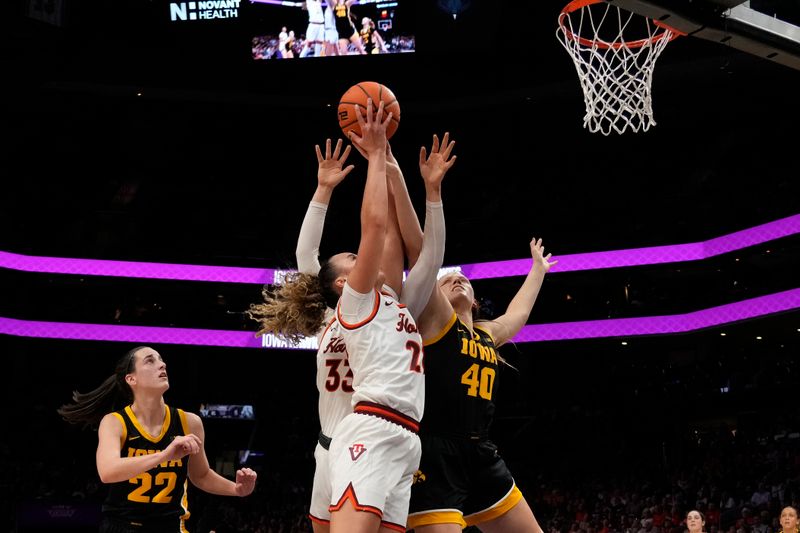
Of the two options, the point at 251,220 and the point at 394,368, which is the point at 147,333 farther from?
the point at 394,368

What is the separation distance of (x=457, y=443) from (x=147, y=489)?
164 centimetres

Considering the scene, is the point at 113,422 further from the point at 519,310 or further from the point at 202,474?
the point at 519,310

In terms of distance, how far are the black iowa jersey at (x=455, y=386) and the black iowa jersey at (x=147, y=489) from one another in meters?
1.44

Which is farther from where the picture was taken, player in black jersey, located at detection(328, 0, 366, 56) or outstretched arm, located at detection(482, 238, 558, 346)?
player in black jersey, located at detection(328, 0, 366, 56)

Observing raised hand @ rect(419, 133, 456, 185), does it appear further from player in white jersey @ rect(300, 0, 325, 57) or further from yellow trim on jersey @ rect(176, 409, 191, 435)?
player in white jersey @ rect(300, 0, 325, 57)

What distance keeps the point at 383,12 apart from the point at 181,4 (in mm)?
3834

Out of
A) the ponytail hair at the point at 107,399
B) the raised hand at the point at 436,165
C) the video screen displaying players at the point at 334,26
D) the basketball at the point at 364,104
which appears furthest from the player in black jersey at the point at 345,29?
the raised hand at the point at 436,165

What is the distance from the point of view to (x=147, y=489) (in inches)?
183

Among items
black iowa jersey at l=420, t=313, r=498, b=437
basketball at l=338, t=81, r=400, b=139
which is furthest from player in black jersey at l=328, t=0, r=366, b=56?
black iowa jersey at l=420, t=313, r=498, b=437

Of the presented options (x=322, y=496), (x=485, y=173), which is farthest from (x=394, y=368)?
(x=485, y=173)

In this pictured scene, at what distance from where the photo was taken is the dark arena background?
1777cm

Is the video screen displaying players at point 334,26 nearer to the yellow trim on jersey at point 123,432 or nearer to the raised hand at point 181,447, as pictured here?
the yellow trim on jersey at point 123,432

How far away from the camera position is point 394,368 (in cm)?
356

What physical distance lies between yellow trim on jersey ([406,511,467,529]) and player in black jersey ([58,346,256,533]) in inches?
39.9
